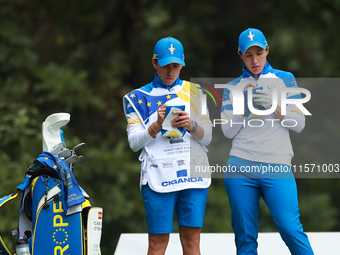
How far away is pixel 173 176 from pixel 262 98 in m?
0.66

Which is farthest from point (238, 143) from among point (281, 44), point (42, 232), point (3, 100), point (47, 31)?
point (47, 31)

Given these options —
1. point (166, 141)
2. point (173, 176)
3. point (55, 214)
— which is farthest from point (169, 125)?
point (55, 214)

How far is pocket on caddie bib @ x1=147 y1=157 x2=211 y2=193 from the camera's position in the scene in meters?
2.88

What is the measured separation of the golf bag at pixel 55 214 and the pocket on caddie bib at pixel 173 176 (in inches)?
14.5

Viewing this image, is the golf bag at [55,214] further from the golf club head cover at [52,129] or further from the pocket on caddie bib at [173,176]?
the pocket on caddie bib at [173,176]

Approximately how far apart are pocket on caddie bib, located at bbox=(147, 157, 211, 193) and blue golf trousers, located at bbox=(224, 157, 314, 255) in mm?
198

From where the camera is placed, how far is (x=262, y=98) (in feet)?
9.39

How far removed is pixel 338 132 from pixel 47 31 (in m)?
4.85

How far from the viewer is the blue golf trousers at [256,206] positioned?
283 centimetres

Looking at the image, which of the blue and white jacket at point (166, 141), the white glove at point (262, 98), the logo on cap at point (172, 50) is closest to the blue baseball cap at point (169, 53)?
the logo on cap at point (172, 50)

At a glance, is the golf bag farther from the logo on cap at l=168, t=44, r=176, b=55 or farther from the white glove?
the white glove

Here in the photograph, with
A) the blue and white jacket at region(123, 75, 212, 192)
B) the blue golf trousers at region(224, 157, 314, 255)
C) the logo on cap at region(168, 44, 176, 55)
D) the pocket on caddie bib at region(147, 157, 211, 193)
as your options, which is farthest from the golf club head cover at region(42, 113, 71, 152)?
the blue golf trousers at region(224, 157, 314, 255)

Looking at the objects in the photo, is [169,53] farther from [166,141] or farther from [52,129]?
[52,129]

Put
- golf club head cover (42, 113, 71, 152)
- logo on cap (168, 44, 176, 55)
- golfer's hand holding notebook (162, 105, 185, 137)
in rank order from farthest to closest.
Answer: golf club head cover (42, 113, 71, 152), logo on cap (168, 44, 176, 55), golfer's hand holding notebook (162, 105, 185, 137)
